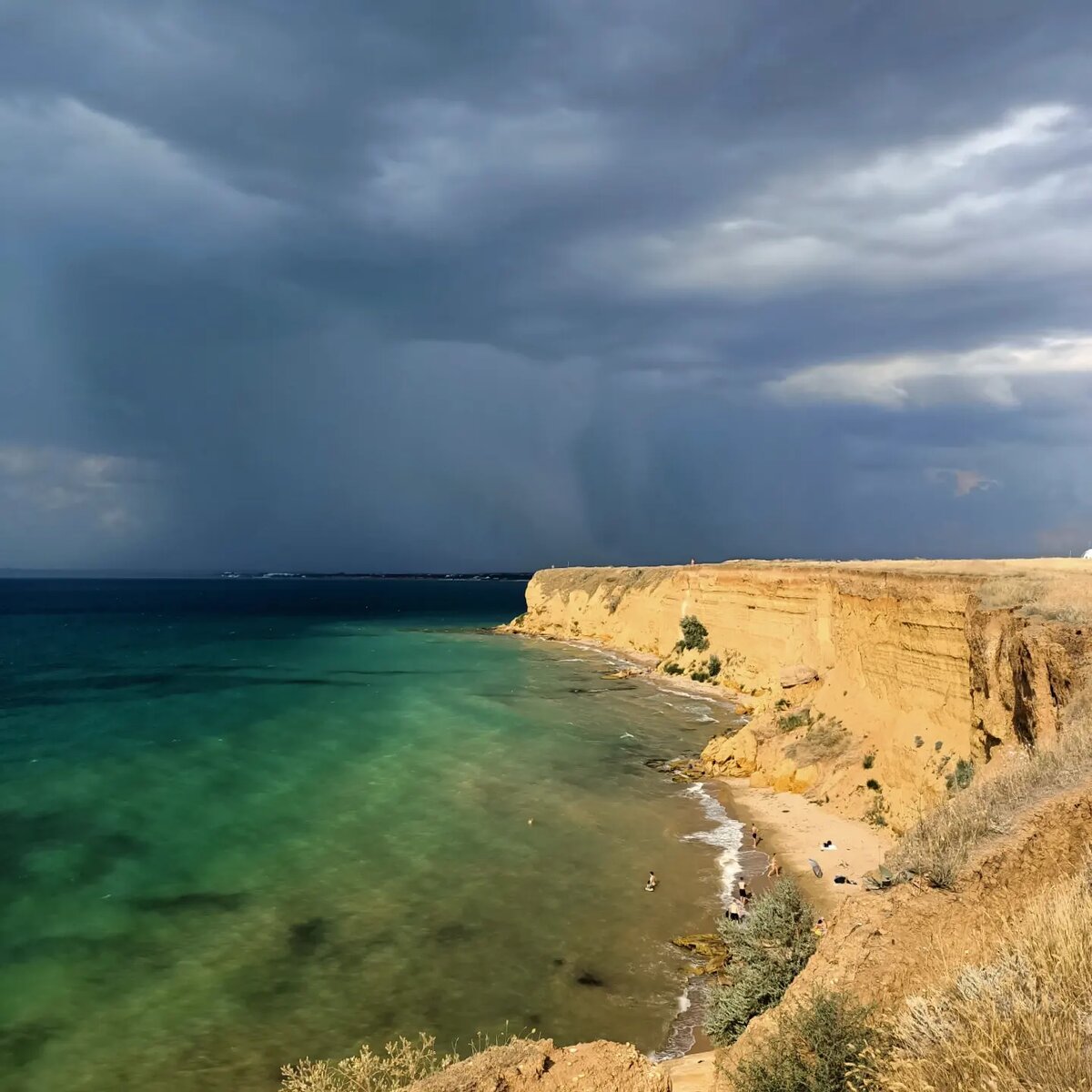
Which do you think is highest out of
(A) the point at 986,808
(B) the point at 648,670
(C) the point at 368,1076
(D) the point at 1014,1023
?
(D) the point at 1014,1023

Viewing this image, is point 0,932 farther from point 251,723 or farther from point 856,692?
point 856,692

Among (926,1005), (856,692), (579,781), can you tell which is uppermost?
(926,1005)

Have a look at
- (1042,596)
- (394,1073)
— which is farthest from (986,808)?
(1042,596)

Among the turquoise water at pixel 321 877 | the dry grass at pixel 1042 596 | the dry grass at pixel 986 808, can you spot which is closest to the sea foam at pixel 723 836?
the turquoise water at pixel 321 877

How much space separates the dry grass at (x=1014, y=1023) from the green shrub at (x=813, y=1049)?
15.9 inches

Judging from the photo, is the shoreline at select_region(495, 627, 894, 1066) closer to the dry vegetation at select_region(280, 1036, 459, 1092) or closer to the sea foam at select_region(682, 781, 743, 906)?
the sea foam at select_region(682, 781, 743, 906)

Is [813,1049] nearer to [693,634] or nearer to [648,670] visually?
[693,634]

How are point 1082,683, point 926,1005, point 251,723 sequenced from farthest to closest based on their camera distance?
point 251,723
point 1082,683
point 926,1005

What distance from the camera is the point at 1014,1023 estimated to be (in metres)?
5.27

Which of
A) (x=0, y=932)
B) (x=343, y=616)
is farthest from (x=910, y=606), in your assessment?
(x=343, y=616)

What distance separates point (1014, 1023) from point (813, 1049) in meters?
3.12

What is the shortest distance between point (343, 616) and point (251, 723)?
325ft

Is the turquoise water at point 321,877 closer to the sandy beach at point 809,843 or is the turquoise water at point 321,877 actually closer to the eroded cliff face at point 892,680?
the sandy beach at point 809,843

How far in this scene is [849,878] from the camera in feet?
69.5
